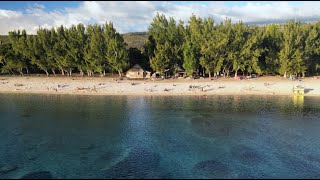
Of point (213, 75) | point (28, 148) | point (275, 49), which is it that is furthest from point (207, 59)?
point (28, 148)

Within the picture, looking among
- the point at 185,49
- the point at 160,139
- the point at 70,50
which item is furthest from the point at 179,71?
the point at 160,139

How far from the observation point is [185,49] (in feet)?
292

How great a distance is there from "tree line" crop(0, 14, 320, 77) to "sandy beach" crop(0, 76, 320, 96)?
4683 millimetres

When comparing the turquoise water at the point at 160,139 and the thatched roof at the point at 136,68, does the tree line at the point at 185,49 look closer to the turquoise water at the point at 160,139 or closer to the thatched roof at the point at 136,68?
the thatched roof at the point at 136,68

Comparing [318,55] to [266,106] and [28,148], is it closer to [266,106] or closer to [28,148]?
[266,106]

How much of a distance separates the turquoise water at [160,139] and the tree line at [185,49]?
25209mm

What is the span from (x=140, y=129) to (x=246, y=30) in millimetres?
58733

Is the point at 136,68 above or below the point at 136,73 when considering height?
above

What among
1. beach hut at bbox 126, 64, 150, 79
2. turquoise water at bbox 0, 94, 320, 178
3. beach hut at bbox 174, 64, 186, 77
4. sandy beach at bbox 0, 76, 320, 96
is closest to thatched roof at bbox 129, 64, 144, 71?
beach hut at bbox 126, 64, 150, 79

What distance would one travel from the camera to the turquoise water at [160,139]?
3103 cm

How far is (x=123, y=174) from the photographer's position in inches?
1163

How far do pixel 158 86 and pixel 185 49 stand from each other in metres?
14.7

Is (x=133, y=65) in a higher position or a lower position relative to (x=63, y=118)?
higher

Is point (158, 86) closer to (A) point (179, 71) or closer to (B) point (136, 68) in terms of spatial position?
(B) point (136, 68)
